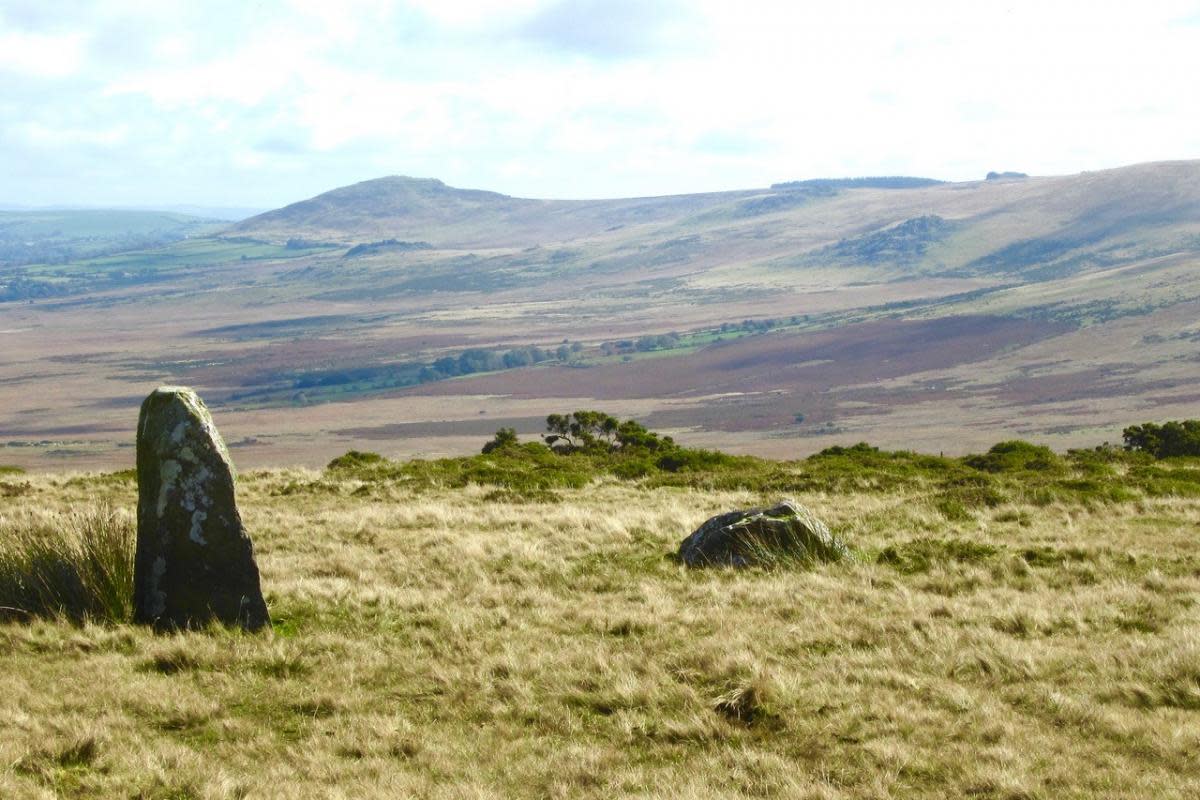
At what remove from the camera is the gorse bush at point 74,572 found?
11828 millimetres

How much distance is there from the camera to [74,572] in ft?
40.3

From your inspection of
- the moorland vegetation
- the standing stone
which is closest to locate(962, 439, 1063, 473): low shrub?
the moorland vegetation

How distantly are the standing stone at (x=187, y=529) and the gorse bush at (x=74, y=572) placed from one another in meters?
0.46

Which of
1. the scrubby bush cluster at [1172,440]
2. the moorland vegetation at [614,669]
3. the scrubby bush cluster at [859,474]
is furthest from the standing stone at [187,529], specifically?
the scrubby bush cluster at [1172,440]

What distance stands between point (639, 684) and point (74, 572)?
720 centimetres

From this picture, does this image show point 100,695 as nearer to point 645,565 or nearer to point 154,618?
point 154,618

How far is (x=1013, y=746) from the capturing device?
8180mm

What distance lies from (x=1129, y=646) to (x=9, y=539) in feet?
43.5

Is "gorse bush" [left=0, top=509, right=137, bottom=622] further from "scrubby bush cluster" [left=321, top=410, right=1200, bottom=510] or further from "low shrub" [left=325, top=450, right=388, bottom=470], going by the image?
"low shrub" [left=325, top=450, right=388, bottom=470]

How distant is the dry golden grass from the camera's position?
7801 millimetres

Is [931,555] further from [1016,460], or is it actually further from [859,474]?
[1016,460]

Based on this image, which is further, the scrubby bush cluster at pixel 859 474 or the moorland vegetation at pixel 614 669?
the scrubby bush cluster at pixel 859 474

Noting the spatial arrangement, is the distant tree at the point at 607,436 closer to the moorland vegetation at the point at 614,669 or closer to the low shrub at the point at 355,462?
the low shrub at the point at 355,462

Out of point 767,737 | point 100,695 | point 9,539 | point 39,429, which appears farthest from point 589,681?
point 39,429
